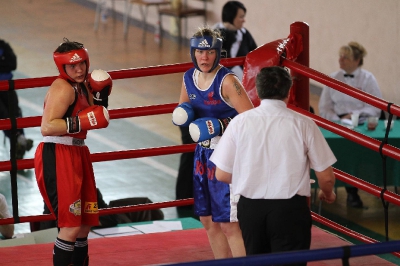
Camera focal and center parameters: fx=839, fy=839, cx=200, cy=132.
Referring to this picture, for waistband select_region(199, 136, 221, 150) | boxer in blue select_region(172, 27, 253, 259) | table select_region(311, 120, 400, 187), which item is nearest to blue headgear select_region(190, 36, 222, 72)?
boxer in blue select_region(172, 27, 253, 259)

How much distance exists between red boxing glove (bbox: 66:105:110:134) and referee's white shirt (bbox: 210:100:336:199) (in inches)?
A: 32.4

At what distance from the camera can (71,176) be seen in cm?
421

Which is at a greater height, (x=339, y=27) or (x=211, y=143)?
(x=339, y=27)

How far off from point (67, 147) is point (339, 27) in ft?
25.2

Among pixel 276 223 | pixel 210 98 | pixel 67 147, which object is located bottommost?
pixel 276 223

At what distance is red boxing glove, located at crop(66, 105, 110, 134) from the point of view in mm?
4145

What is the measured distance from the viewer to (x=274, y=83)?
3.67 meters

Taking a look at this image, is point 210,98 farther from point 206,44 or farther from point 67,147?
point 67,147

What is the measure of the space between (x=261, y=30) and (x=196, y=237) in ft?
27.0

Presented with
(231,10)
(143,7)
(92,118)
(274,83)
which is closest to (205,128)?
(92,118)

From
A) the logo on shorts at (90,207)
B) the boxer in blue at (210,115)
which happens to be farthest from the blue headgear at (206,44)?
the logo on shorts at (90,207)

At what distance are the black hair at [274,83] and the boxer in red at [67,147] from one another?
0.94 metres

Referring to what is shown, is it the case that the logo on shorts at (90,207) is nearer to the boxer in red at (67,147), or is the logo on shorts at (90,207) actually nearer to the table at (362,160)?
the boxer in red at (67,147)

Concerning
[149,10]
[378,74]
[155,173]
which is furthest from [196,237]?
[149,10]
